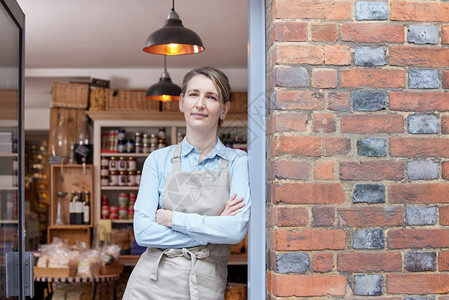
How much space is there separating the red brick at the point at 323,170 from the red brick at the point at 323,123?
110 mm

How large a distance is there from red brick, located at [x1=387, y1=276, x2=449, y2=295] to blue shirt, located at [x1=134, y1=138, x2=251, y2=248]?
576mm

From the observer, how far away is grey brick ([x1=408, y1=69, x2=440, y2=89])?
2.01 meters

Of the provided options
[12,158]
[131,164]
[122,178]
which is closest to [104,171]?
[122,178]

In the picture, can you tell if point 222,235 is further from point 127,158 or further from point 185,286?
point 127,158

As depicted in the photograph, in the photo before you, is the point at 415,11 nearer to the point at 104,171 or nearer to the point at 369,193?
the point at 369,193

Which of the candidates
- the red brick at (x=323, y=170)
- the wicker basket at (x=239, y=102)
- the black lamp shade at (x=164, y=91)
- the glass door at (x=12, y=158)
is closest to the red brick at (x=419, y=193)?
the red brick at (x=323, y=170)

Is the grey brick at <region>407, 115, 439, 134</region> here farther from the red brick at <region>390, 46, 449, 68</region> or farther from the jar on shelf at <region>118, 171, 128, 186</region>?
the jar on shelf at <region>118, 171, 128, 186</region>

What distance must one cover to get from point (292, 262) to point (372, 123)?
55 centimetres

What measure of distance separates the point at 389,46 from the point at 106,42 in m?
5.29

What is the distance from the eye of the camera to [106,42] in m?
6.83

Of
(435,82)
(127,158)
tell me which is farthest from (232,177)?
(127,158)

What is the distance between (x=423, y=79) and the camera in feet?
6.61

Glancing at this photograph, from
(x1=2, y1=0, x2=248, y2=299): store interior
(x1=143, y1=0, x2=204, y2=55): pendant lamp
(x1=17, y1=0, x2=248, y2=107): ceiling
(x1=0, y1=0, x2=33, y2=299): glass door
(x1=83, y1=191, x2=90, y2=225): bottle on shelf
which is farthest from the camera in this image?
(x1=83, y1=191, x2=90, y2=225): bottle on shelf

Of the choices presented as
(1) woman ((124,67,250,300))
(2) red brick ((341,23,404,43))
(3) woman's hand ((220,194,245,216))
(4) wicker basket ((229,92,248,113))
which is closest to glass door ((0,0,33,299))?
(1) woman ((124,67,250,300))
